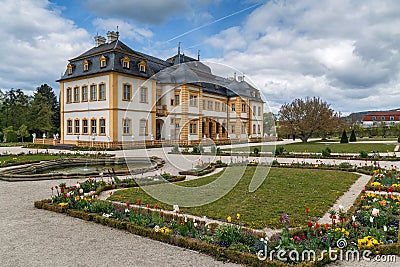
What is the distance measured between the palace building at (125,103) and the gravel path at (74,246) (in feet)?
57.7

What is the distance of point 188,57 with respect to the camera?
35.2 metres

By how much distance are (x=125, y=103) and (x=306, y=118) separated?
18479 mm

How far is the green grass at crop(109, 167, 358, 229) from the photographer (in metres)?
5.56

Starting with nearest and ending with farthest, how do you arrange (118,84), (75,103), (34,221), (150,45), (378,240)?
(378,240) → (34,221) → (150,45) → (118,84) → (75,103)

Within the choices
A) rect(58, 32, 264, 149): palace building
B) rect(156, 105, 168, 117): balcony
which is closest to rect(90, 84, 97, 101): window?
rect(58, 32, 264, 149): palace building

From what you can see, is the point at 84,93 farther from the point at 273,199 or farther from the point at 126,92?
the point at 273,199

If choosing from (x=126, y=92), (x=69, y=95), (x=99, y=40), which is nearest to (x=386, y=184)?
(x=126, y=92)

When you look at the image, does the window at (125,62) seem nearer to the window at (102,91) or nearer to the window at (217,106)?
the window at (102,91)

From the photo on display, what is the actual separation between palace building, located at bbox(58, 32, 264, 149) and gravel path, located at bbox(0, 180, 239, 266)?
57.7 ft

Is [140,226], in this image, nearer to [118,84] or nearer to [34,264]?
[34,264]

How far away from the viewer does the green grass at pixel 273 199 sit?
5559 millimetres

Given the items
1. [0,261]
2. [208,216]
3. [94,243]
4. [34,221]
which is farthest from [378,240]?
[34,221]

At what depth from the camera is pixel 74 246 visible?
4254 millimetres

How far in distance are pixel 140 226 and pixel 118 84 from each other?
68.5 ft
